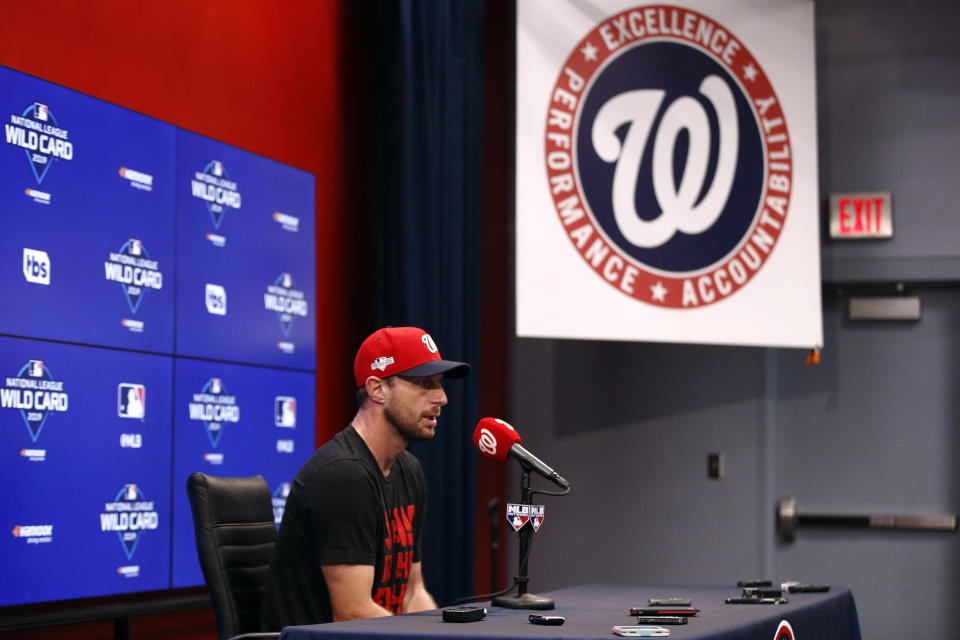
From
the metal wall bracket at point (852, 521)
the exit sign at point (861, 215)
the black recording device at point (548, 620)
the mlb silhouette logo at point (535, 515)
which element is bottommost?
the metal wall bracket at point (852, 521)

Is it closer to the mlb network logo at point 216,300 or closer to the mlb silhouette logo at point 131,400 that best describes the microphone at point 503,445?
the mlb silhouette logo at point 131,400

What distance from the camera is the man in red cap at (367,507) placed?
248 centimetres

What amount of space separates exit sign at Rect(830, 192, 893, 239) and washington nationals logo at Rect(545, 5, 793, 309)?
0.74 metres

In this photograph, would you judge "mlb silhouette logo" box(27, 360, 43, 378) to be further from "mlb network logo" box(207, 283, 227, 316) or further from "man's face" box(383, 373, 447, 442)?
"man's face" box(383, 373, 447, 442)

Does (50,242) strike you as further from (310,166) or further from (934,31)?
(934,31)

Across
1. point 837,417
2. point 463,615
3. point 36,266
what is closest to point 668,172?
point 837,417

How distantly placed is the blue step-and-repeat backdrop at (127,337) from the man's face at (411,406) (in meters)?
0.98

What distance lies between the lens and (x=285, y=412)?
162 inches

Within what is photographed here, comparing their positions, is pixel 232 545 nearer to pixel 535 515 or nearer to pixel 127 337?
pixel 535 515

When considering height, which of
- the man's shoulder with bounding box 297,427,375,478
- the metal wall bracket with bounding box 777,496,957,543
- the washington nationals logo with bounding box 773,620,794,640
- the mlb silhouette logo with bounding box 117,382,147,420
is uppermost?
the mlb silhouette logo with bounding box 117,382,147,420

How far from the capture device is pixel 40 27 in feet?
10.6

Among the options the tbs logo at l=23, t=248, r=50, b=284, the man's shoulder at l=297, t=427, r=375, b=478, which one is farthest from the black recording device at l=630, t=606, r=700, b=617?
the tbs logo at l=23, t=248, r=50, b=284

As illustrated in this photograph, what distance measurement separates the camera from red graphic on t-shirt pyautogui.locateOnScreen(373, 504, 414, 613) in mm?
2652

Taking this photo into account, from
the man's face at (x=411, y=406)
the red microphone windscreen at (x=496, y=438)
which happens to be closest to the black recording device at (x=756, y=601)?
the red microphone windscreen at (x=496, y=438)
